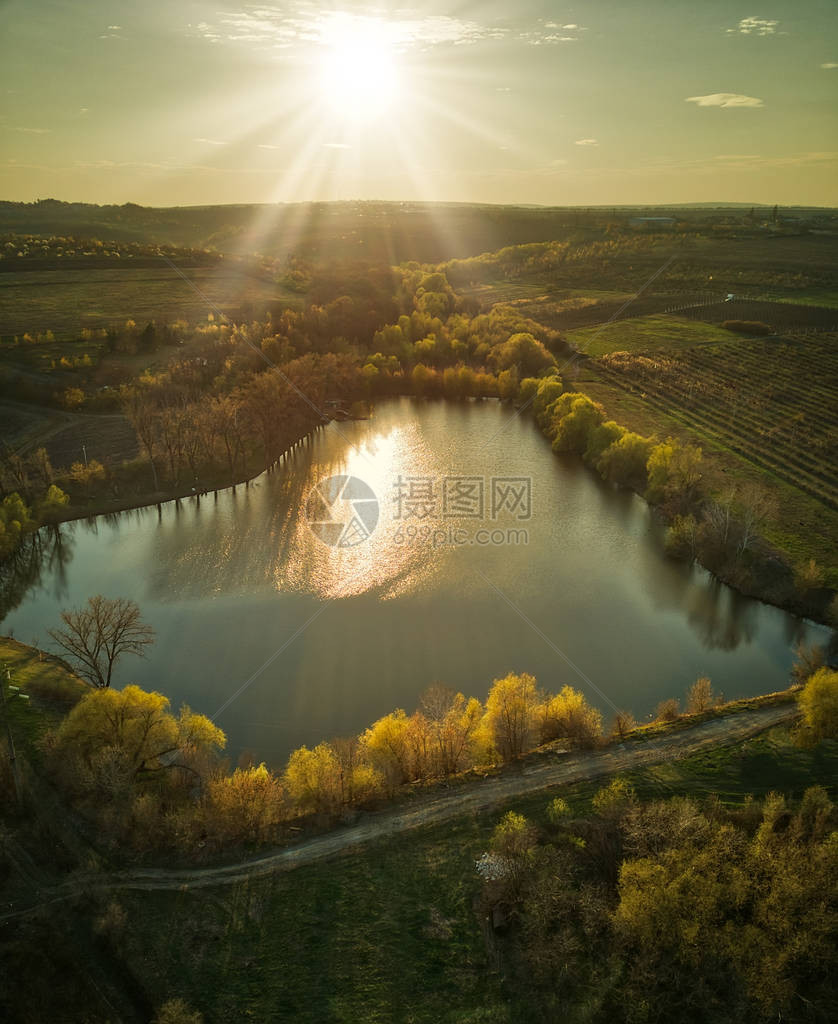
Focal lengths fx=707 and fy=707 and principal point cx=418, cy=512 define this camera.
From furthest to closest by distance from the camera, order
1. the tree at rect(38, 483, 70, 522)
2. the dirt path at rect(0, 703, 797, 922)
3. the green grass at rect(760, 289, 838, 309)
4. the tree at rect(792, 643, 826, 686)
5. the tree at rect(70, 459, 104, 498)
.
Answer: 1. the green grass at rect(760, 289, 838, 309)
2. the tree at rect(70, 459, 104, 498)
3. the tree at rect(38, 483, 70, 522)
4. the tree at rect(792, 643, 826, 686)
5. the dirt path at rect(0, 703, 797, 922)

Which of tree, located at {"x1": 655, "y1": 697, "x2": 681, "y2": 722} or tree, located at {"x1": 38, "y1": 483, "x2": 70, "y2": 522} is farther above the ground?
tree, located at {"x1": 38, "y1": 483, "x2": 70, "y2": 522}

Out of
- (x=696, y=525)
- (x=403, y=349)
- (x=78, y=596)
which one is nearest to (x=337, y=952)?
(x=78, y=596)

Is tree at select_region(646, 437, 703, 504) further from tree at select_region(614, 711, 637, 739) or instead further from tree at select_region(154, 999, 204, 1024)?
tree at select_region(154, 999, 204, 1024)

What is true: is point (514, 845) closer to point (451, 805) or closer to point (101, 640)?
point (451, 805)

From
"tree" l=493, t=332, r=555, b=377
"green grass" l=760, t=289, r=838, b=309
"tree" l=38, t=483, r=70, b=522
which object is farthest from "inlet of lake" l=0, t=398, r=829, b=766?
"green grass" l=760, t=289, r=838, b=309

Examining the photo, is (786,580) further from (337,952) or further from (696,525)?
(337,952)
